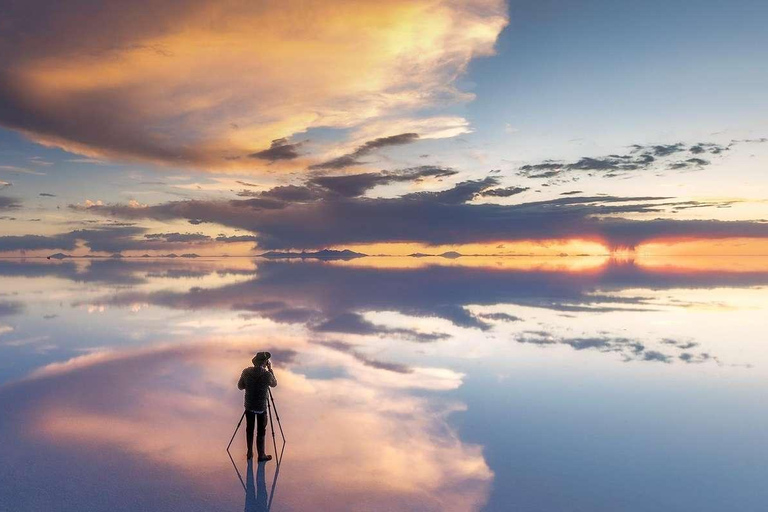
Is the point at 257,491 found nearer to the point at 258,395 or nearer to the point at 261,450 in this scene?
the point at 261,450

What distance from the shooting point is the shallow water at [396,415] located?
9055mm

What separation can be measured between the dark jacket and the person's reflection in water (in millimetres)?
1159

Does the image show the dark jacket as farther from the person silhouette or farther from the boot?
the boot

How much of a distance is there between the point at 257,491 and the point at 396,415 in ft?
16.4

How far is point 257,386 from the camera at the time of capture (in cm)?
1019

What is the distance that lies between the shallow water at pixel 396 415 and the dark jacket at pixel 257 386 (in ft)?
4.05

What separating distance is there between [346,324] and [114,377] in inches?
524

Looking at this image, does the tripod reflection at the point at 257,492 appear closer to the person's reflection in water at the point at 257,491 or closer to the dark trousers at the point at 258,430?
the person's reflection in water at the point at 257,491

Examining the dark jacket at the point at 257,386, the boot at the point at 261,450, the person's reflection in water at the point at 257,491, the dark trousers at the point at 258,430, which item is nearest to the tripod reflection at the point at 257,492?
the person's reflection in water at the point at 257,491

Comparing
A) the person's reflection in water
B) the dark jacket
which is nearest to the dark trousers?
the dark jacket

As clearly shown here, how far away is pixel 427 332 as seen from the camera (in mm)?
25844

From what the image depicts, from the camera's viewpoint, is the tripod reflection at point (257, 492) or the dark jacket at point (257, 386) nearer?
Result: the tripod reflection at point (257, 492)

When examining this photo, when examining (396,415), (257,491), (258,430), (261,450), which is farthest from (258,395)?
(396,415)

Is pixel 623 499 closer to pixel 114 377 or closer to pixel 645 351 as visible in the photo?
pixel 645 351
